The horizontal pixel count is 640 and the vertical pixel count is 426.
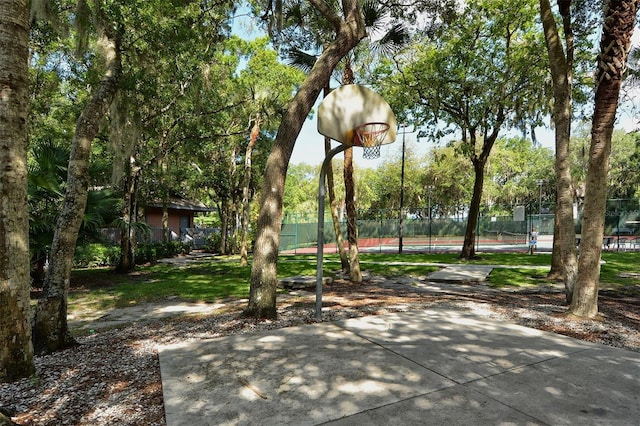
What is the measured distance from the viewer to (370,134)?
20.2 feet

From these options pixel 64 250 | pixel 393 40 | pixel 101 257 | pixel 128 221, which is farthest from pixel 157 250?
pixel 64 250

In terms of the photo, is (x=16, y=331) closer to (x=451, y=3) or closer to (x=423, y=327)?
(x=423, y=327)

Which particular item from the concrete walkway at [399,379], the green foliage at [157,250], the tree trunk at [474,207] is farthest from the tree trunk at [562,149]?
the green foliage at [157,250]

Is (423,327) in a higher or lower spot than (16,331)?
lower

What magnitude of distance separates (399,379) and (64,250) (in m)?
4.17

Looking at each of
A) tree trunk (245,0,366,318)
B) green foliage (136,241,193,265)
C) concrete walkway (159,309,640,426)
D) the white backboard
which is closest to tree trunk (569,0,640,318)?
concrete walkway (159,309,640,426)

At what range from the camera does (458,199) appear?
46469 millimetres

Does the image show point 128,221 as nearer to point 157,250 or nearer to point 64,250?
point 157,250

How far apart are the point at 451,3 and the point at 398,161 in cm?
3627

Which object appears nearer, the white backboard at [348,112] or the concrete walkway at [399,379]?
the concrete walkway at [399,379]

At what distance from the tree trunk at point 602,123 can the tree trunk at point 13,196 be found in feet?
23.8

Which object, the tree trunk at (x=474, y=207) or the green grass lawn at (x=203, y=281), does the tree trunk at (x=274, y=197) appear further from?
the tree trunk at (x=474, y=207)

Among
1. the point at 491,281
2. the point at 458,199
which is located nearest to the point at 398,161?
the point at 458,199

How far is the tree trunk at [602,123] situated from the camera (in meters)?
5.54
